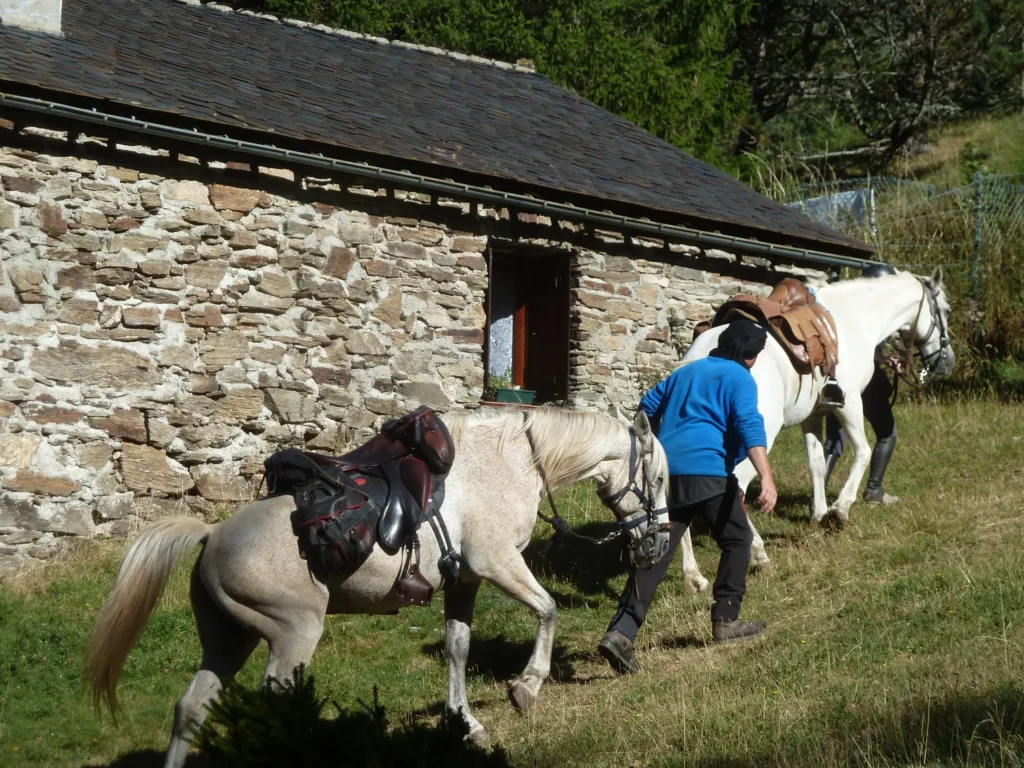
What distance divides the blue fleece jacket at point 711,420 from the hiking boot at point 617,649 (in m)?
1.01

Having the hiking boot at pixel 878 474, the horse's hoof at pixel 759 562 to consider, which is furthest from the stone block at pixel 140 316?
the hiking boot at pixel 878 474

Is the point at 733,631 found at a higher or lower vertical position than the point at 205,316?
lower

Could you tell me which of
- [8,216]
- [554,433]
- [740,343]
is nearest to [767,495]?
[740,343]

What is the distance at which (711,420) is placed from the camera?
6.47 meters

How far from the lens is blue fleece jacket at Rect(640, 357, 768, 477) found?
6.37 m

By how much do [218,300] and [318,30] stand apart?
6.64 meters

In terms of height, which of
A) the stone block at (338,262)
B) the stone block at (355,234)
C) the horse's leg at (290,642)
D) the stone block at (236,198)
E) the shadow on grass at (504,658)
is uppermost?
the stone block at (236,198)

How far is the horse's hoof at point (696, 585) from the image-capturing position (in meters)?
7.77

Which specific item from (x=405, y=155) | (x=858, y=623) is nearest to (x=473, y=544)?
(x=858, y=623)

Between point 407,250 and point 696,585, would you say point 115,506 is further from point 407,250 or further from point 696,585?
point 696,585

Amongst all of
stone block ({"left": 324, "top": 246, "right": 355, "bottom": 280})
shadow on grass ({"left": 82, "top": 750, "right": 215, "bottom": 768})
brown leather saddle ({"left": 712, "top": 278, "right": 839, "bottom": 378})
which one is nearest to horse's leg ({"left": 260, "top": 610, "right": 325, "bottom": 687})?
shadow on grass ({"left": 82, "top": 750, "right": 215, "bottom": 768})

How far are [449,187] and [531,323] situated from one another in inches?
113

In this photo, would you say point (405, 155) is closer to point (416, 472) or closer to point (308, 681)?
point (416, 472)

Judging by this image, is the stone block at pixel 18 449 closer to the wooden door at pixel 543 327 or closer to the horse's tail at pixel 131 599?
the horse's tail at pixel 131 599
